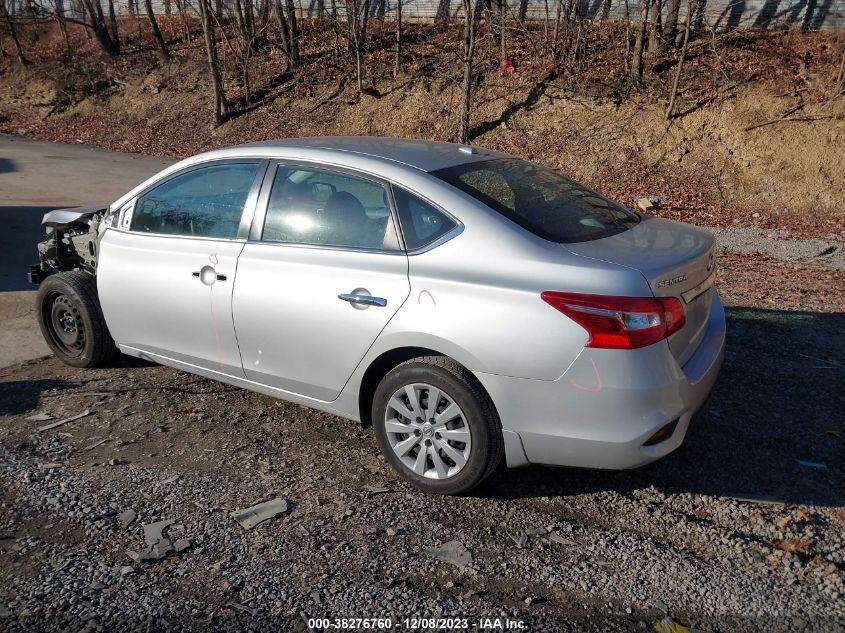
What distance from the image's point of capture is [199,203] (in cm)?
463

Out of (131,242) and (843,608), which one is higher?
(131,242)

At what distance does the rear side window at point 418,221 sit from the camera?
372 cm

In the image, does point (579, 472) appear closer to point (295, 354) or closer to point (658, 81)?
point (295, 354)

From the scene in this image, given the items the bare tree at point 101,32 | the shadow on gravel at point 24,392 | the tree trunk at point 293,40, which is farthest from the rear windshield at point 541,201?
the bare tree at point 101,32

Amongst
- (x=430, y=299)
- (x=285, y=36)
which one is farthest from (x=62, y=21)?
(x=430, y=299)

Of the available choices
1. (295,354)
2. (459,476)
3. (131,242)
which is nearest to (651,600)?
(459,476)

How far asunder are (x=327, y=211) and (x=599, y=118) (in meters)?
13.8

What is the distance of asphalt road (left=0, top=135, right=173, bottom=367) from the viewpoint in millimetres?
6379

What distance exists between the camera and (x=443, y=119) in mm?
18500

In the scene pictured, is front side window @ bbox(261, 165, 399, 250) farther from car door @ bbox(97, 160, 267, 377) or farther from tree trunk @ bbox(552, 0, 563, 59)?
tree trunk @ bbox(552, 0, 563, 59)

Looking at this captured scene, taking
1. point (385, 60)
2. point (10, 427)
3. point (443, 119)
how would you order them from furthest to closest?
point (385, 60) < point (443, 119) < point (10, 427)

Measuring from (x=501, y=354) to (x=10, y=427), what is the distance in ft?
10.3

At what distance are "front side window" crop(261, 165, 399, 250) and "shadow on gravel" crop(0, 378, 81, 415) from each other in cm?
205

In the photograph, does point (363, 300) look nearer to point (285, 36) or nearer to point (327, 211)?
point (327, 211)
